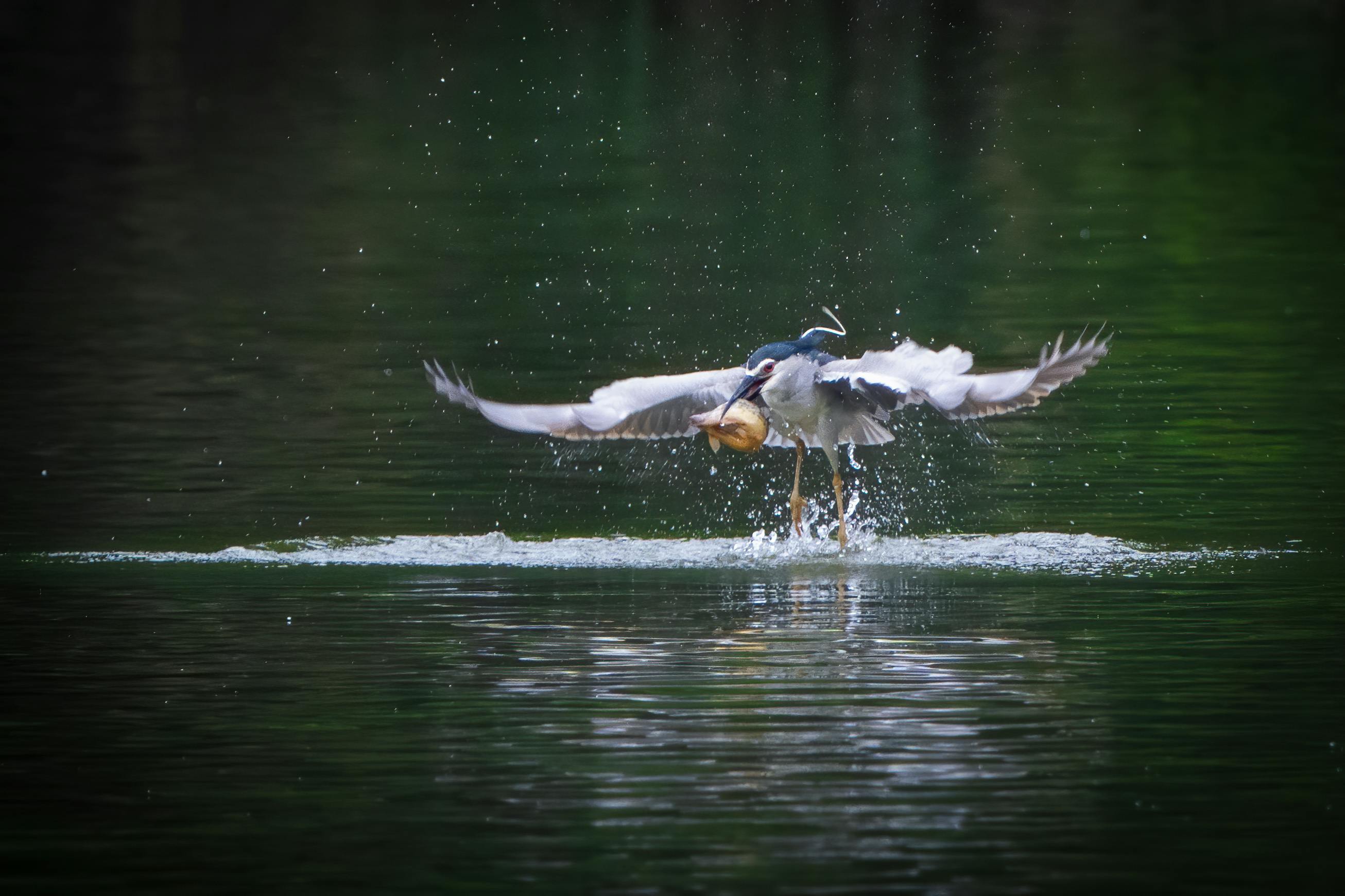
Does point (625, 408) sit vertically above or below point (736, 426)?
above

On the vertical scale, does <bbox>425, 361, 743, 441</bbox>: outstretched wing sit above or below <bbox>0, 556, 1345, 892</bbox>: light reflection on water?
above

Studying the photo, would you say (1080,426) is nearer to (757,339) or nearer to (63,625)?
(757,339)

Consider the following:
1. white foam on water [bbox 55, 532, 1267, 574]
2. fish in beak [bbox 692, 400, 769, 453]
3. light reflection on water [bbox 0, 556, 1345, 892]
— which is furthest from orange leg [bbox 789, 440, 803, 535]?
light reflection on water [bbox 0, 556, 1345, 892]

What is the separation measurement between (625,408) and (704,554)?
42.9 inches

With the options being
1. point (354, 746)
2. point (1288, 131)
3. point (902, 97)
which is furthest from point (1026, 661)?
point (902, 97)

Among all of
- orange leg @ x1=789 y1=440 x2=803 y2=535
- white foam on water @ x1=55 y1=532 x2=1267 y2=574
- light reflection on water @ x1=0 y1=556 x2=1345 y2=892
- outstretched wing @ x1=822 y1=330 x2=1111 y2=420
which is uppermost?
outstretched wing @ x1=822 y1=330 x2=1111 y2=420

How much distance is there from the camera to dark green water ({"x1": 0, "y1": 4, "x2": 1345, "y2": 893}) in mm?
7961

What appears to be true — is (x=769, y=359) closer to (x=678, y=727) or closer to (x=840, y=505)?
(x=840, y=505)

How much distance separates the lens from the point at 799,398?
599 inches

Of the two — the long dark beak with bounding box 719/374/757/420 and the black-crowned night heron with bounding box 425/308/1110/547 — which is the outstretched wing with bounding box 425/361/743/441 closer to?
the black-crowned night heron with bounding box 425/308/1110/547

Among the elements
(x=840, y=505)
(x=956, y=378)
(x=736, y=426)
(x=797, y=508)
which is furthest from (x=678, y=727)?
(x=840, y=505)

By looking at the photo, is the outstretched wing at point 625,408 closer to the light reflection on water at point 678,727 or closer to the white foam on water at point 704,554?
the white foam on water at point 704,554

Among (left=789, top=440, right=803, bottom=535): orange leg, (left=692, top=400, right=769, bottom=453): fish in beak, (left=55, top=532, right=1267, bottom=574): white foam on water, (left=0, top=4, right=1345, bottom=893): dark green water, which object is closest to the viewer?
(left=0, top=4, right=1345, bottom=893): dark green water

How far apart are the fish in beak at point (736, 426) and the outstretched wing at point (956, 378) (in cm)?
72
